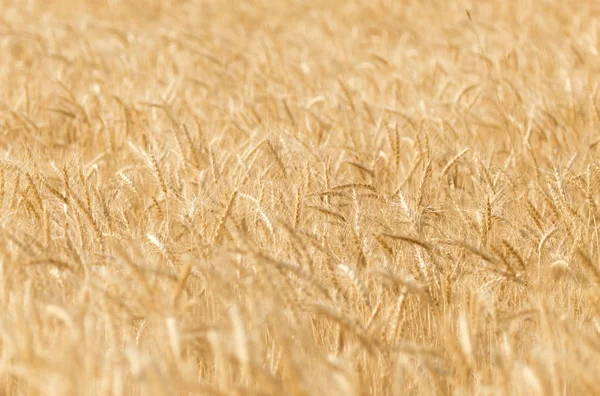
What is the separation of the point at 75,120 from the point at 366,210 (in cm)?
181

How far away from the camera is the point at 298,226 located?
2.16 meters

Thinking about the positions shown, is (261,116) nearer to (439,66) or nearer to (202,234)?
(439,66)

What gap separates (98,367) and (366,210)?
1186 millimetres

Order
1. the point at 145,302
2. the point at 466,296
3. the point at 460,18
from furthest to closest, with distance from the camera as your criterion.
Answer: the point at 460,18
the point at 466,296
the point at 145,302

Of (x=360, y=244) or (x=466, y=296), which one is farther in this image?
(x=360, y=244)

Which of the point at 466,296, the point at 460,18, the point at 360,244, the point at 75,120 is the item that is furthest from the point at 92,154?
the point at 460,18

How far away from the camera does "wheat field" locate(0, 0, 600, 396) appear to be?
4.73 feet

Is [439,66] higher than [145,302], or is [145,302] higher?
[439,66]

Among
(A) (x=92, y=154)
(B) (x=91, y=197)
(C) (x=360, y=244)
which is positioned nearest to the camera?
(C) (x=360, y=244)

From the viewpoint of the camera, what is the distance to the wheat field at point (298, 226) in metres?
1.44

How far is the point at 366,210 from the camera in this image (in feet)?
7.77

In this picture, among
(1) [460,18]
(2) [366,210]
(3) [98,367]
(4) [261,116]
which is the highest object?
(1) [460,18]

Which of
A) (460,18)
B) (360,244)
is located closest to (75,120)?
(360,244)

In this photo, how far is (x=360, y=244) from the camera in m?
1.95
